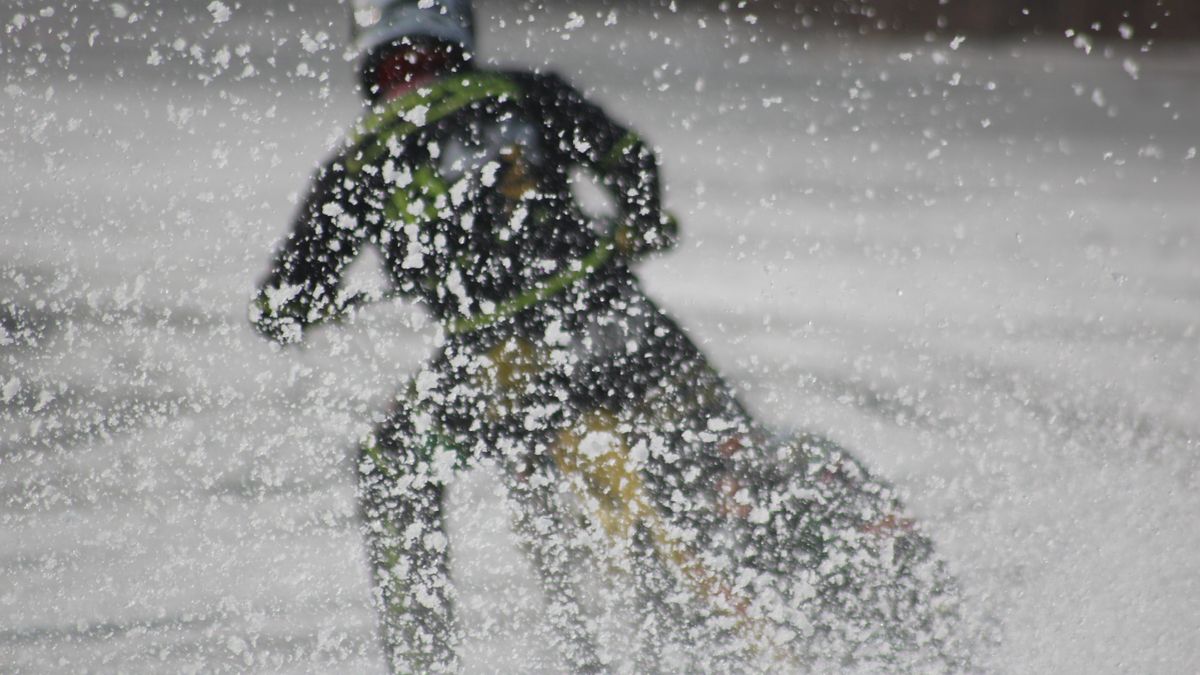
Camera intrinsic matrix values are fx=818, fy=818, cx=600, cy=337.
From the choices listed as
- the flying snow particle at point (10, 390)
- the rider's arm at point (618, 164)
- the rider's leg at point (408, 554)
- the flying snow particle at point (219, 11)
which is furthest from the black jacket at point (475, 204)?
the flying snow particle at point (219, 11)

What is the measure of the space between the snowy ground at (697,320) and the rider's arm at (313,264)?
6.2 inches

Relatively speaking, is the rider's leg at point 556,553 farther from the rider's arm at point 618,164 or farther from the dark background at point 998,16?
the dark background at point 998,16

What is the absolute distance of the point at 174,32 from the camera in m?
1.00

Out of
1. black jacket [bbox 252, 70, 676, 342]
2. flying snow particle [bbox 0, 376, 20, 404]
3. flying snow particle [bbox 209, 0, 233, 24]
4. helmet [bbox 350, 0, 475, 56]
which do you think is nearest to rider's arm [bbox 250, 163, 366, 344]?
black jacket [bbox 252, 70, 676, 342]

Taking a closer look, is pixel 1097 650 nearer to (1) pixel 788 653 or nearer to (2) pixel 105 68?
(1) pixel 788 653

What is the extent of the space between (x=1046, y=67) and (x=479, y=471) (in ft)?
3.31

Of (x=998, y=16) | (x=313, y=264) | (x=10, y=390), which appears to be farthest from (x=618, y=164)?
(x=998, y=16)

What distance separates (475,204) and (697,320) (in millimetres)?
399

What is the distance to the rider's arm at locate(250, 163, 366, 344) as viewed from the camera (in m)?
0.59

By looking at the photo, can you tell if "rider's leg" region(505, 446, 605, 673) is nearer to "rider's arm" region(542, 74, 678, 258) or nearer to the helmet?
"rider's arm" region(542, 74, 678, 258)

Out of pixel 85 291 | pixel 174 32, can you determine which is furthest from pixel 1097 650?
pixel 174 32

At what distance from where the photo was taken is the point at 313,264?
0.61 metres

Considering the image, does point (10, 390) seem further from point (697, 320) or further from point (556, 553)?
point (697, 320)

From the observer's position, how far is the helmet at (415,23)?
613 millimetres
